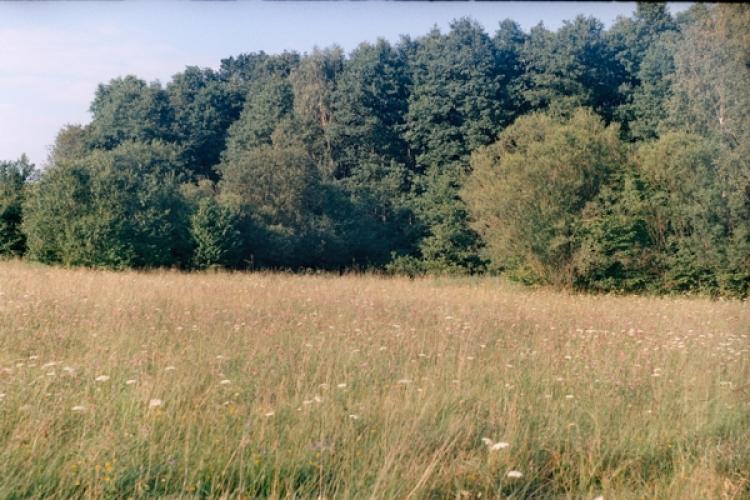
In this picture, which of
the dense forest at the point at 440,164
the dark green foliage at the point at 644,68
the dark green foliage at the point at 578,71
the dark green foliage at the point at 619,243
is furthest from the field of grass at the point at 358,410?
the dark green foliage at the point at 578,71

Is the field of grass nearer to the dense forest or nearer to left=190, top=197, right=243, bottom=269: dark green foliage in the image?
the dense forest

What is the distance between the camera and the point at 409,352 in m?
6.44

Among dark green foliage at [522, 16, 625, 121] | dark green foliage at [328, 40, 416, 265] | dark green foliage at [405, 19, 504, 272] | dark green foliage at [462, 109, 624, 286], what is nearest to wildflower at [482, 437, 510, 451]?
dark green foliage at [462, 109, 624, 286]

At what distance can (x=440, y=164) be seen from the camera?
137ft

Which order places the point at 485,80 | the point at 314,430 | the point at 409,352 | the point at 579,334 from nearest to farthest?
the point at 314,430 < the point at 409,352 < the point at 579,334 < the point at 485,80

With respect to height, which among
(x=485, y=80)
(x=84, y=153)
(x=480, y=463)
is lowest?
(x=480, y=463)

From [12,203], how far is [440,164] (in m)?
25.1

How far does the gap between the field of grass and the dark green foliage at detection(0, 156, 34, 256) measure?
21.8 m

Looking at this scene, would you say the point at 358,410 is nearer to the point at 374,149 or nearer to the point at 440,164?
the point at 440,164

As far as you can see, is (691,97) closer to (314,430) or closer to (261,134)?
(314,430)

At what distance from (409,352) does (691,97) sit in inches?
846

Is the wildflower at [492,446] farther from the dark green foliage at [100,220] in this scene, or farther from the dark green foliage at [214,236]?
the dark green foliage at [214,236]

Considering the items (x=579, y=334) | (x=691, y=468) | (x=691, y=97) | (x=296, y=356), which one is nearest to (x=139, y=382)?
(x=296, y=356)

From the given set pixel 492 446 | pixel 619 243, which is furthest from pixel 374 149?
pixel 492 446
